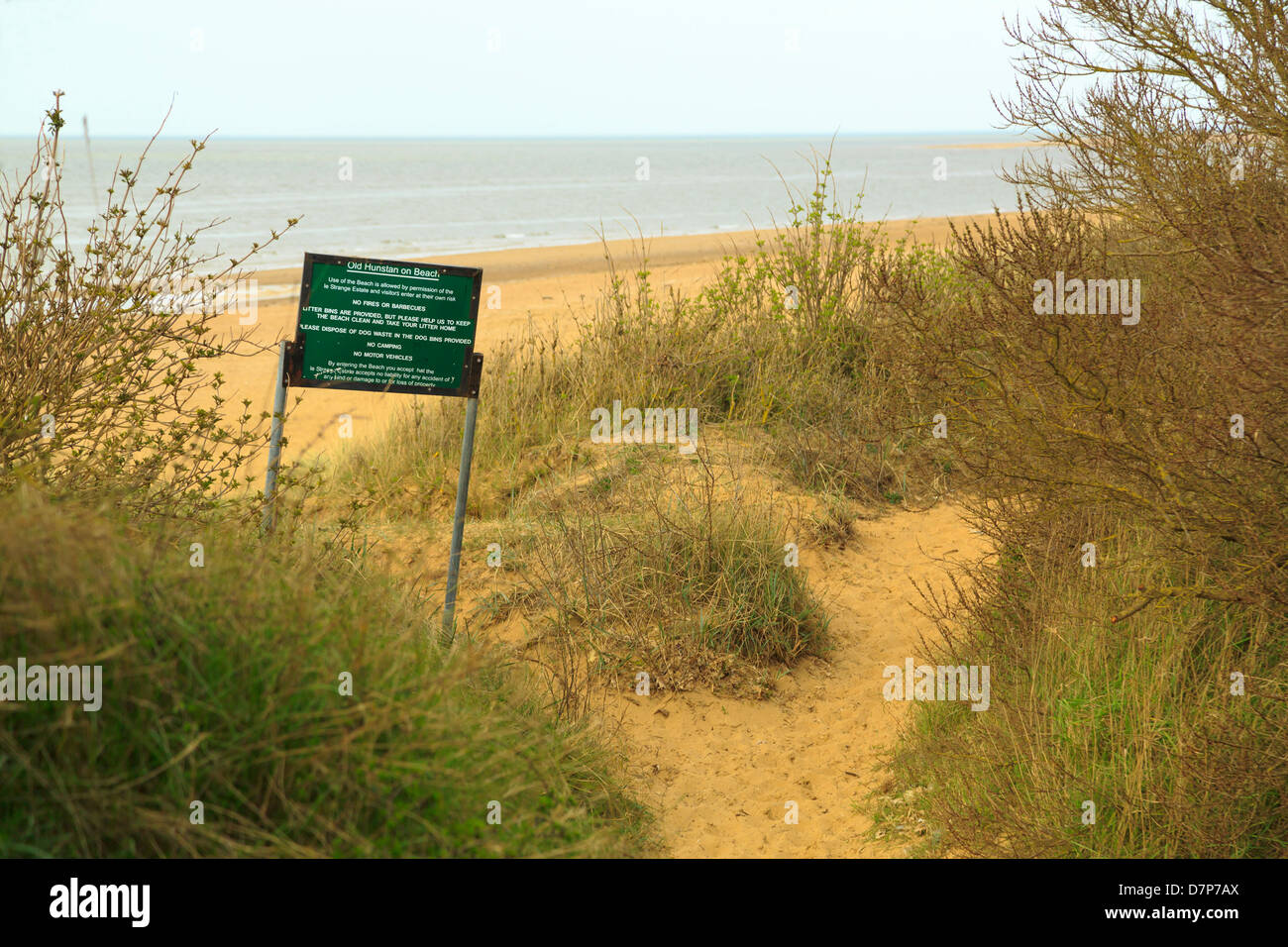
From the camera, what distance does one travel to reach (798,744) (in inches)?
197

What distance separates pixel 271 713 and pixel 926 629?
434 cm

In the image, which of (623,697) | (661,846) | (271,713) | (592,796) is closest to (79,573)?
(271,713)

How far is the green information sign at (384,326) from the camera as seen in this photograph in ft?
17.0

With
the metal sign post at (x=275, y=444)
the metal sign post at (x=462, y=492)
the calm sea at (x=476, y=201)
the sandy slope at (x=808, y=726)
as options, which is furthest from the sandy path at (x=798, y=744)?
the calm sea at (x=476, y=201)

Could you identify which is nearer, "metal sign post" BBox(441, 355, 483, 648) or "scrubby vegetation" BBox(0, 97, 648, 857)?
"scrubby vegetation" BBox(0, 97, 648, 857)

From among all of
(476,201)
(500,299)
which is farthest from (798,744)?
(476,201)

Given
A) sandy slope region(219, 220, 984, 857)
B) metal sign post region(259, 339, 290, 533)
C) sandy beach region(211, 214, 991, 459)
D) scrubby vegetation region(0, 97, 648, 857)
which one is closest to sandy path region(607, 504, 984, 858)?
sandy slope region(219, 220, 984, 857)

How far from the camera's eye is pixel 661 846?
161 inches

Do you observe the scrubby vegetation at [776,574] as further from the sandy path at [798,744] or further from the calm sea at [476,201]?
the calm sea at [476,201]

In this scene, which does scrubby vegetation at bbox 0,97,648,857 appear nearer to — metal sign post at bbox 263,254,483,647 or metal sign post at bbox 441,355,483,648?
metal sign post at bbox 441,355,483,648

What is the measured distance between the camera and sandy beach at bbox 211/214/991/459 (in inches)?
422

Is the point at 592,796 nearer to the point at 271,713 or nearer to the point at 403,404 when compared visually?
the point at 271,713

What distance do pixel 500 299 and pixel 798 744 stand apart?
14871 millimetres

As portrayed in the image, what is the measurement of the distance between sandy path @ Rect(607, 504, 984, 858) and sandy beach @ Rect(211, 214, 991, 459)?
8.21 ft
